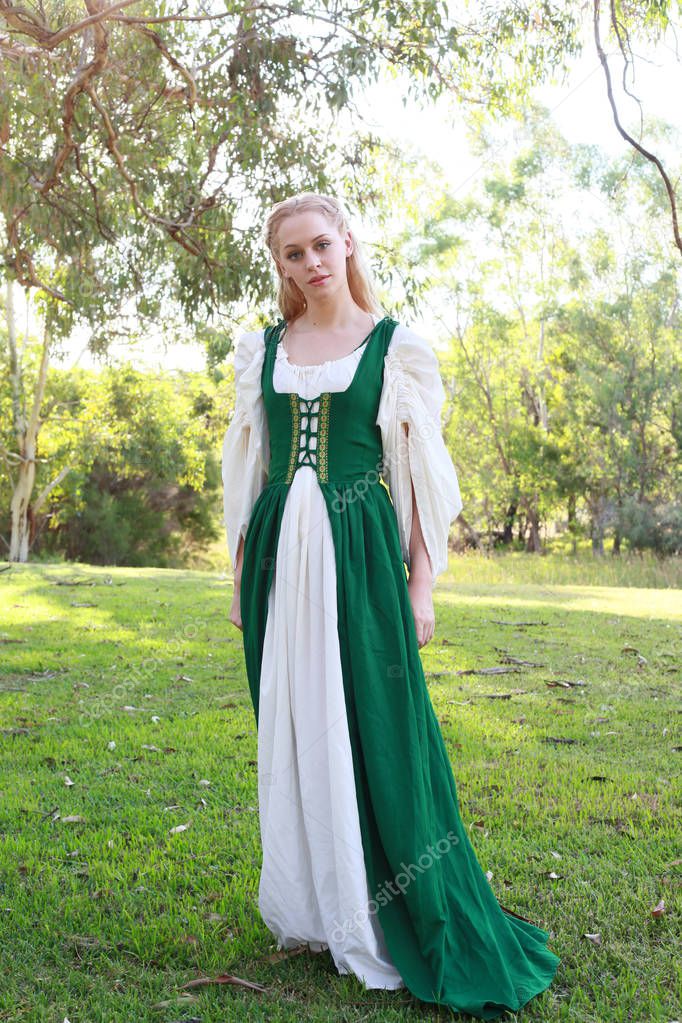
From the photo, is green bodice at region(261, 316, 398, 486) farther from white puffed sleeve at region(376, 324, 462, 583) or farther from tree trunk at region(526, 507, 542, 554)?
tree trunk at region(526, 507, 542, 554)

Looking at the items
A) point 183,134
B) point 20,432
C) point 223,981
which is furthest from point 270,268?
point 20,432

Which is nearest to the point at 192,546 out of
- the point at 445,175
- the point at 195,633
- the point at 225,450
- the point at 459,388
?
the point at 459,388

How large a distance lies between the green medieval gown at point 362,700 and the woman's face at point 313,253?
0.19m

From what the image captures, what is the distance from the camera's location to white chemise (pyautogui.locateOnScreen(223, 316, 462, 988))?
2342mm

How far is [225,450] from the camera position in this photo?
274 cm

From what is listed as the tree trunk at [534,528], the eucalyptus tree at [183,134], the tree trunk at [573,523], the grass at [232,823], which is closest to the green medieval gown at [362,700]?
the grass at [232,823]

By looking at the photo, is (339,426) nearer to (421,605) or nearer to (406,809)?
(421,605)

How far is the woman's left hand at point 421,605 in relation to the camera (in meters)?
2.51

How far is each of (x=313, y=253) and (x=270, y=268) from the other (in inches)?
168

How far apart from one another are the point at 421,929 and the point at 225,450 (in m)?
1.38

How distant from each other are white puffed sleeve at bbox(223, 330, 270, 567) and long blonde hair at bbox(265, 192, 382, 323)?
0.44ft

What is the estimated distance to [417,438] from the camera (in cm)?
251

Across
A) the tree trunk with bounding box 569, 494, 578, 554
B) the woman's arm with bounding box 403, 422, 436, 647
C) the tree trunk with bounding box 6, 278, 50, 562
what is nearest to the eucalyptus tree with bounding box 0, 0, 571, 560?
the woman's arm with bounding box 403, 422, 436, 647

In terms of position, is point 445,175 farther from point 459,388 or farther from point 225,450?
point 225,450
